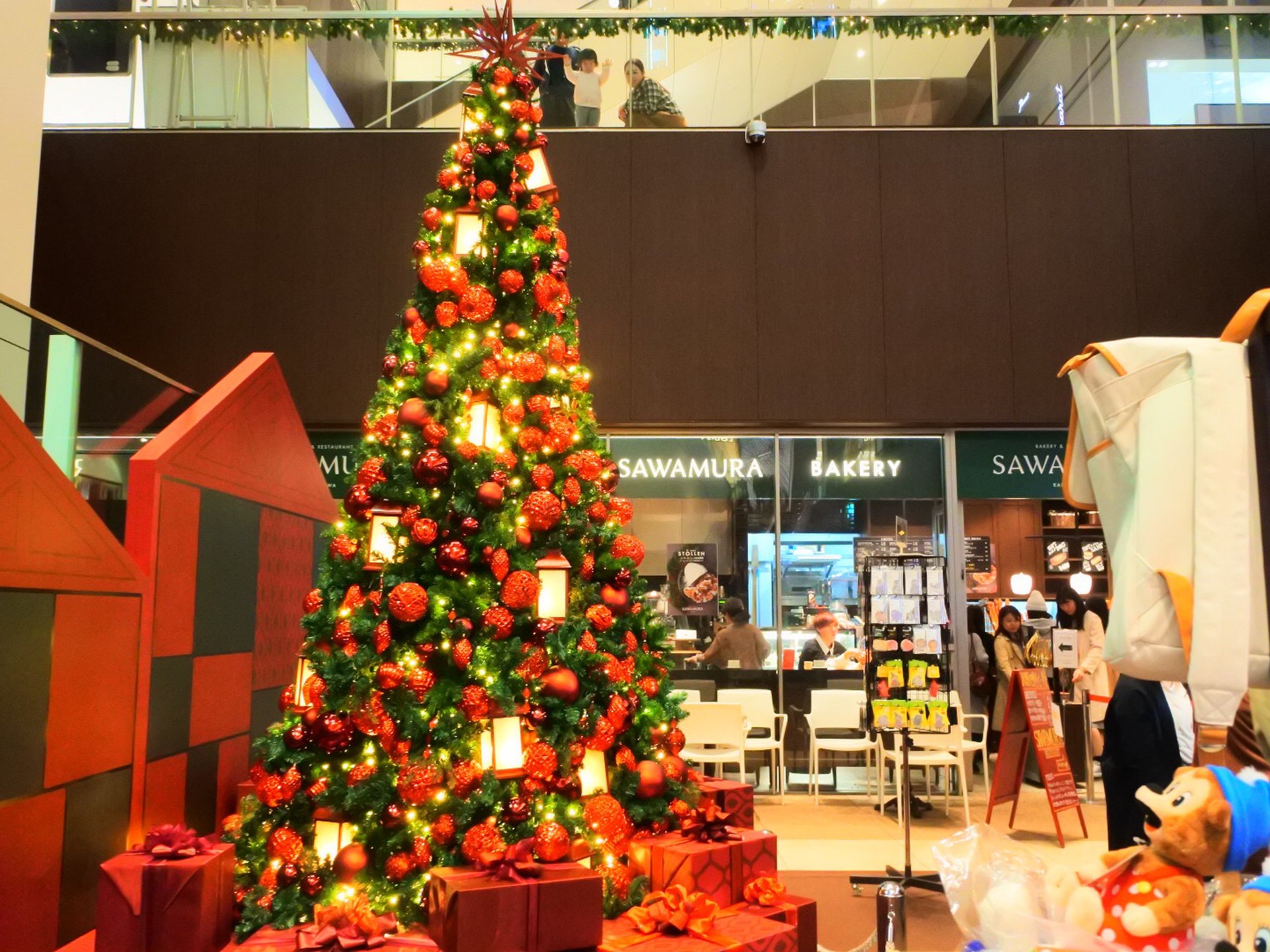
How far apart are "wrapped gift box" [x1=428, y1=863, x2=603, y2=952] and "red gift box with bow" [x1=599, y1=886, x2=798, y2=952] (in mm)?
152

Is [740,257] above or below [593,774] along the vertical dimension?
above

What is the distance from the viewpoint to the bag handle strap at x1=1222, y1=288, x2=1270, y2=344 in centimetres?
143

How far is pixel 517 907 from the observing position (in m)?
2.56

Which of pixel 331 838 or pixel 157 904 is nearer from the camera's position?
pixel 157 904

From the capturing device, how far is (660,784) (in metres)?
3.33

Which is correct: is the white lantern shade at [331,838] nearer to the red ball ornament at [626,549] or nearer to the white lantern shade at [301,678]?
the white lantern shade at [301,678]

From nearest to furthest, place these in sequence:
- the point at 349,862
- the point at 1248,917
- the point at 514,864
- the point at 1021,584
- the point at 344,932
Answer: the point at 1248,917 → the point at 344,932 → the point at 514,864 → the point at 349,862 → the point at 1021,584

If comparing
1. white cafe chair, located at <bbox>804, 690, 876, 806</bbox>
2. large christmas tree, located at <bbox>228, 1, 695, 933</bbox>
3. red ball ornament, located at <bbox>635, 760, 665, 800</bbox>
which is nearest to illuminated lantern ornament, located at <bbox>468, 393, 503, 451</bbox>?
large christmas tree, located at <bbox>228, 1, 695, 933</bbox>

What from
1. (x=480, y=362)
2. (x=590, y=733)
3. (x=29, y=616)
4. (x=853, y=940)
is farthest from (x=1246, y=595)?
(x=853, y=940)

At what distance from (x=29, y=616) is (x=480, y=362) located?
146 centimetres

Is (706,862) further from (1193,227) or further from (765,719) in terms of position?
(1193,227)

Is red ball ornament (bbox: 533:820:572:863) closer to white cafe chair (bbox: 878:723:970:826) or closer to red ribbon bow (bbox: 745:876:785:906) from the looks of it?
red ribbon bow (bbox: 745:876:785:906)

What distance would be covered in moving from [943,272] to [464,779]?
274 inches

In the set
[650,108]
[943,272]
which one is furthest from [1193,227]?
[650,108]
